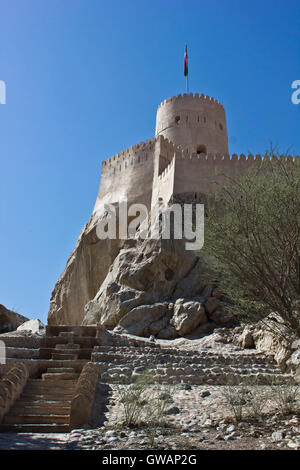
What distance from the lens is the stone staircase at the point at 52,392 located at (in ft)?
22.2

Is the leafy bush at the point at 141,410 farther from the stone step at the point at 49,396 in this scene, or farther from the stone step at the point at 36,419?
the stone step at the point at 49,396

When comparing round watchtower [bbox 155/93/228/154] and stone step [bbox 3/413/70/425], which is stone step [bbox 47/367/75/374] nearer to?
stone step [bbox 3/413/70/425]

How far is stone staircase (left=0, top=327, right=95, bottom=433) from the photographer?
676 cm

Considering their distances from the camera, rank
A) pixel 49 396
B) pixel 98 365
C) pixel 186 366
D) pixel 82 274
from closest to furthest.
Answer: pixel 49 396, pixel 98 365, pixel 186 366, pixel 82 274

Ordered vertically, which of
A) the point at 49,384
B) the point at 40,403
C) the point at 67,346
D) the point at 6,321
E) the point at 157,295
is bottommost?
the point at 40,403

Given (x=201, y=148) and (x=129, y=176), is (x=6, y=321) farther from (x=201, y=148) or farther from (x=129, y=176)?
(x=201, y=148)

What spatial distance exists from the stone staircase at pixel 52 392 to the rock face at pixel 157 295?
15.0 ft

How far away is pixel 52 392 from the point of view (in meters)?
8.26

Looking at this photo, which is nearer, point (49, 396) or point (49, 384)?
point (49, 396)

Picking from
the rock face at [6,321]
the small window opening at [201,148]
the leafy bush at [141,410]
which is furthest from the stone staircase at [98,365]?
the small window opening at [201,148]

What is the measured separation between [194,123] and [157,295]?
13.0 m

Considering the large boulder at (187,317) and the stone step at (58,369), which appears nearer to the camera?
the stone step at (58,369)

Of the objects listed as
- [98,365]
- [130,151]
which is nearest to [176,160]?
[130,151]
